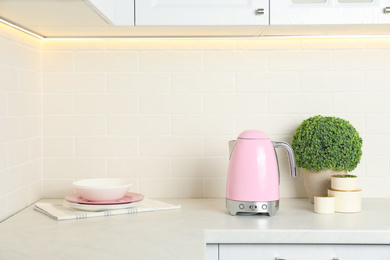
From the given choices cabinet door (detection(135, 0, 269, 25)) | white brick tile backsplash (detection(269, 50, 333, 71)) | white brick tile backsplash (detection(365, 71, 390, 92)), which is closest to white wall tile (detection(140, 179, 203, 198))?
white brick tile backsplash (detection(269, 50, 333, 71))

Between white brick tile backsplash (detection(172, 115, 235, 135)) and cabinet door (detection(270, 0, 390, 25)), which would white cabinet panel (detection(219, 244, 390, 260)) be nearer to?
white brick tile backsplash (detection(172, 115, 235, 135))

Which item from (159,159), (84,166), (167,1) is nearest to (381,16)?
(167,1)

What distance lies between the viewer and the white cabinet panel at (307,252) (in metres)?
1.59

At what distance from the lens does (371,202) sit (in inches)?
80.7

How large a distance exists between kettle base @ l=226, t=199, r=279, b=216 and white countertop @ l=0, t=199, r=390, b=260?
0.08 ft

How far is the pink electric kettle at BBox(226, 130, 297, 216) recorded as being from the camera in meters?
1.76

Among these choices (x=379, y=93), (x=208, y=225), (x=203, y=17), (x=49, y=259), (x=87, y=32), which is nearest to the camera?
(x=49, y=259)

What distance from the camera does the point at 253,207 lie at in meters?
1.76

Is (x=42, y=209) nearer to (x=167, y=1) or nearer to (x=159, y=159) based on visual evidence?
(x=159, y=159)

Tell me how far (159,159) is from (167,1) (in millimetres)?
669

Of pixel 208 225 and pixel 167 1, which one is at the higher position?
pixel 167 1

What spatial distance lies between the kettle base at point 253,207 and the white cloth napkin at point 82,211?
24 centimetres

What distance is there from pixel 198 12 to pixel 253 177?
60 cm

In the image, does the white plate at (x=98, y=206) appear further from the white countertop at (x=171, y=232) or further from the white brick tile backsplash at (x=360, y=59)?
the white brick tile backsplash at (x=360, y=59)
